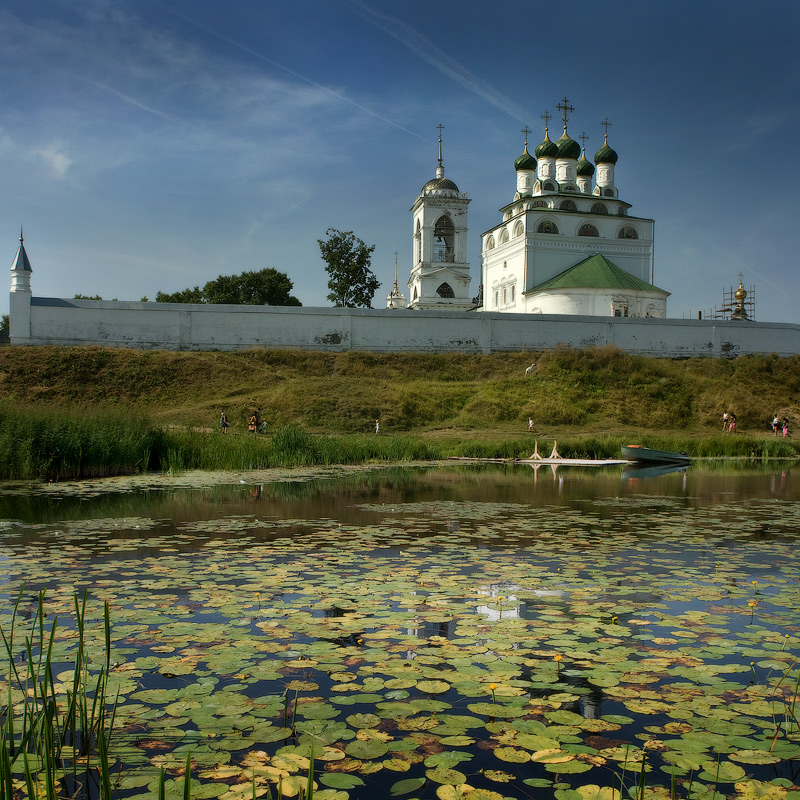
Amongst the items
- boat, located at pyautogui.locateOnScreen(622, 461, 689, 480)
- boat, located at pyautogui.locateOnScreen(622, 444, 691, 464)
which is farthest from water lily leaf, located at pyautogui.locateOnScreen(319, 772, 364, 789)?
boat, located at pyautogui.locateOnScreen(622, 444, 691, 464)

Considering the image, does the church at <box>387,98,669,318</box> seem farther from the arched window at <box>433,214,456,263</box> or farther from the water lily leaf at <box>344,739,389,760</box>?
the water lily leaf at <box>344,739,389,760</box>

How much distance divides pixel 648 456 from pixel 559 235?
30700 millimetres

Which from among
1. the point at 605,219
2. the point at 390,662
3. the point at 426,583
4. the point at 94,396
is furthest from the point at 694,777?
the point at 605,219

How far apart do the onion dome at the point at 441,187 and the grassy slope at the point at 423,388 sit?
19.0 m

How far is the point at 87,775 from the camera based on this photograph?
2.61 meters

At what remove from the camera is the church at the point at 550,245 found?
42469 mm

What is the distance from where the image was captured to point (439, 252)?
52156 mm

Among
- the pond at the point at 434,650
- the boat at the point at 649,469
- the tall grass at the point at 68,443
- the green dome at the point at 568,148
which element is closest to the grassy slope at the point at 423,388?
the boat at the point at 649,469

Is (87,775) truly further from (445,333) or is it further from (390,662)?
(445,333)

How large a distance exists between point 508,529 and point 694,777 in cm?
510

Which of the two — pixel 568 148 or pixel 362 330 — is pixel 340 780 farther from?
pixel 568 148

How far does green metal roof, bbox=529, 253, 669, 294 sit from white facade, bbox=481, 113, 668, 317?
25 cm

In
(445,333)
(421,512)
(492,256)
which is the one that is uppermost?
(492,256)

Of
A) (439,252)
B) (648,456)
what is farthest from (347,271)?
(648,456)
